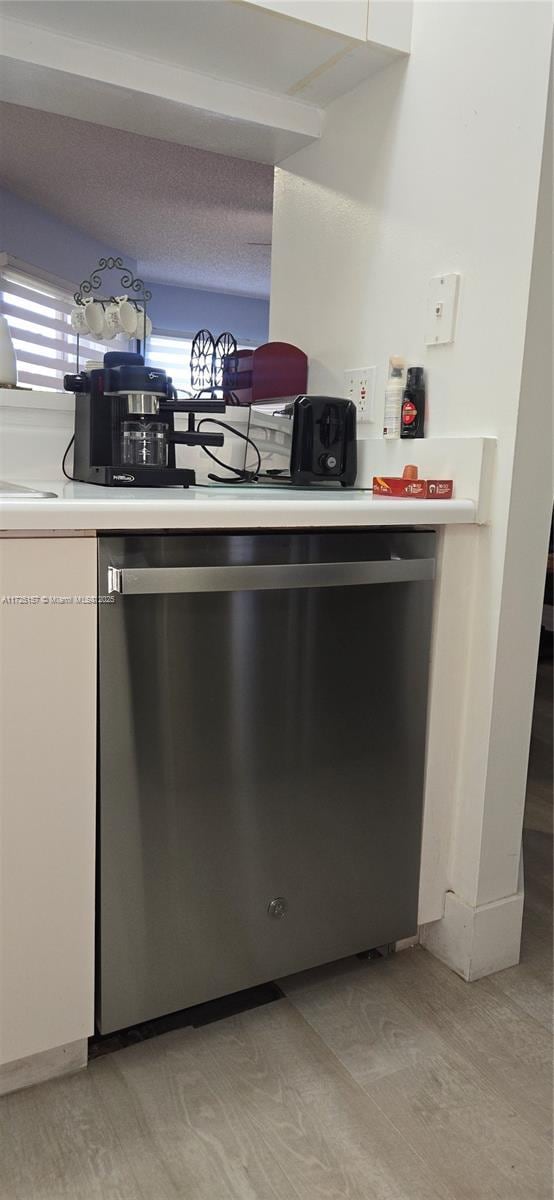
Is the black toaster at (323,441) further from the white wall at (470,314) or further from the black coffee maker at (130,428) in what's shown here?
the black coffee maker at (130,428)

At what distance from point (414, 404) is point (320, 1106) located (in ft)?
4.04

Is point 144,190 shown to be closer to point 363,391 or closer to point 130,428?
point 363,391

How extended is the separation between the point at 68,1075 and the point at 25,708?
582 millimetres

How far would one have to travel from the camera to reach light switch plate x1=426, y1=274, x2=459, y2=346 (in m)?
1.52

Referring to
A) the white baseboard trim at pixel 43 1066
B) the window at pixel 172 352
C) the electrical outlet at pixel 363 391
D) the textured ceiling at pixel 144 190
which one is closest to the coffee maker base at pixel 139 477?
the electrical outlet at pixel 363 391

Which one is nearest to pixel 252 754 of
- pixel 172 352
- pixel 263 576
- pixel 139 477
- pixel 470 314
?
pixel 263 576

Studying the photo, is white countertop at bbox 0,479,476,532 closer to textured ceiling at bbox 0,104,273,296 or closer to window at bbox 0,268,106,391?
textured ceiling at bbox 0,104,273,296

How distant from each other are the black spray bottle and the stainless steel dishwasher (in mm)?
331

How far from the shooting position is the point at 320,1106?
1.18 meters

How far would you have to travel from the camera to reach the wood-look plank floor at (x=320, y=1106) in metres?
1.05

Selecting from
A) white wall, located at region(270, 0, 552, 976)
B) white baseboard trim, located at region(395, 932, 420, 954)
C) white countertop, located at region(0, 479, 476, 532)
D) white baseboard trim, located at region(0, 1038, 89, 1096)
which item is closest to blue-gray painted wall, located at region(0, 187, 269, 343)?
white wall, located at region(270, 0, 552, 976)

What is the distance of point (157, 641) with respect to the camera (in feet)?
3.79

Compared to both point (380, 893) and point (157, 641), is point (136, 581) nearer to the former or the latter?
point (157, 641)

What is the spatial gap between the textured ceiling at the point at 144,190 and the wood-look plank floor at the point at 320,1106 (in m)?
3.34
